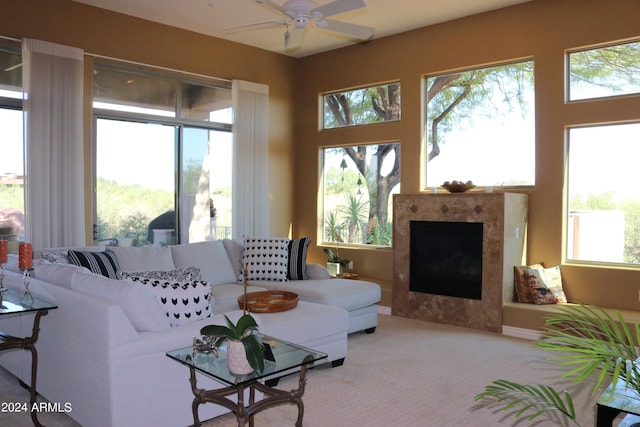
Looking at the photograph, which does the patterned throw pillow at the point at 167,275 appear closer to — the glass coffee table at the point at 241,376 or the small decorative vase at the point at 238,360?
the glass coffee table at the point at 241,376

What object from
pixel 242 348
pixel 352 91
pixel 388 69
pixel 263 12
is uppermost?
pixel 263 12

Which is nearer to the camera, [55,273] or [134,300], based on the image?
[134,300]

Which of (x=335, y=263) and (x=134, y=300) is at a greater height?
(x=134, y=300)

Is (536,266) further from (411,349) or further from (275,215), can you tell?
(275,215)

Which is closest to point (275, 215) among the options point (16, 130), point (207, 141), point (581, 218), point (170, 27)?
point (207, 141)

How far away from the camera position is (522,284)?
5.39 meters

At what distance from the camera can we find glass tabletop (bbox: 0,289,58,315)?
9.42ft

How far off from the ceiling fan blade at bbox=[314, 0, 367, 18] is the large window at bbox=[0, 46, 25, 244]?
133 inches

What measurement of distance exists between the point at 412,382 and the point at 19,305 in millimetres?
2710

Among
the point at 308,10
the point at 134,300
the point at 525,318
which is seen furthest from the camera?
the point at 525,318

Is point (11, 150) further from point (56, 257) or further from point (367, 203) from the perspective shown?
point (367, 203)

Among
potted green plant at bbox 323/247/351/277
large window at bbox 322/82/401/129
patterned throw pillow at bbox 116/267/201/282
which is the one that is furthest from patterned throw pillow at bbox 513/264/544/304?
patterned throw pillow at bbox 116/267/201/282

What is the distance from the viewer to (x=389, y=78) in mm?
6809

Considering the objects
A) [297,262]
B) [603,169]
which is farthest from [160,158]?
[603,169]
